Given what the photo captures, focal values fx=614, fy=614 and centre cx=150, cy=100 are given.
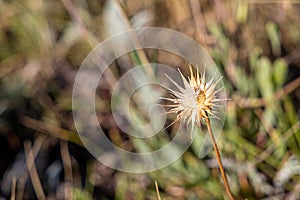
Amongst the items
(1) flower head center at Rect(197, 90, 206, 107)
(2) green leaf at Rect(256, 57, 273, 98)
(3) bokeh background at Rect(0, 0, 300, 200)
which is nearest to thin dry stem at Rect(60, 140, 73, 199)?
(3) bokeh background at Rect(0, 0, 300, 200)

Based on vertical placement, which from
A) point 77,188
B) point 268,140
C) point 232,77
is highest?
point 232,77

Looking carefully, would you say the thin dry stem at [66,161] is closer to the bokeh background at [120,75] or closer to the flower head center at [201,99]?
the bokeh background at [120,75]

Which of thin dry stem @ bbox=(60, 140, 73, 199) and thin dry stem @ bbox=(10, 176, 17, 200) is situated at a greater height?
thin dry stem @ bbox=(60, 140, 73, 199)

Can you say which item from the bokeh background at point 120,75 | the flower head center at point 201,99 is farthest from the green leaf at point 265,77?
the flower head center at point 201,99

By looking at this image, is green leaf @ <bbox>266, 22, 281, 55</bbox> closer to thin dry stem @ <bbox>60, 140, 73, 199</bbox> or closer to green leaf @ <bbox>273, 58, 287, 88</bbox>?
green leaf @ <bbox>273, 58, 287, 88</bbox>

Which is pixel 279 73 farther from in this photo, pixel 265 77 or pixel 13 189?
pixel 13 189

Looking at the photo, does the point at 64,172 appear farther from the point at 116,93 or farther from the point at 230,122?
the point at 230,122

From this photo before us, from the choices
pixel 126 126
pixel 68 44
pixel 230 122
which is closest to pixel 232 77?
pixel 230 122

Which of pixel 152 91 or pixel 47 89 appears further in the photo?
pixel 47 89
